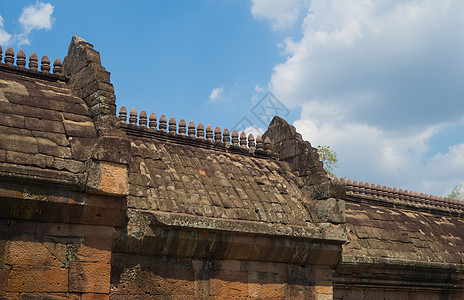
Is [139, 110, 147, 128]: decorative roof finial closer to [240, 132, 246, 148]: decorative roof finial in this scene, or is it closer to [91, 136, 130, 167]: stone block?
Result: [240, 132, 246, 148]: decorative roof finial

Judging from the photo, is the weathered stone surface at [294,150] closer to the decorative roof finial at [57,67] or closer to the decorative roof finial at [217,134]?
the decorative roof finial at [217,134]

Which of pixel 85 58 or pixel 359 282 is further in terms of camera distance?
pixel 359 282

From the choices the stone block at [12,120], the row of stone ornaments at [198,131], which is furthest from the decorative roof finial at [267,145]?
the stone block at [12,120]

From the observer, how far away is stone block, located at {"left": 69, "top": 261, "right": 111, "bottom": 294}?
775 cm

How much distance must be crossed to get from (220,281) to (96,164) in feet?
10.1

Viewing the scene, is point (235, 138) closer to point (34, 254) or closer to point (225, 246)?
point (225, 246)

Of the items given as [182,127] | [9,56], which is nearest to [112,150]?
[9,56]

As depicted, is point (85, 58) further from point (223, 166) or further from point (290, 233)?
point (290, 233)

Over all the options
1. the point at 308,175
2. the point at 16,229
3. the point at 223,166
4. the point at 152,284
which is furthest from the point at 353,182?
the point at 16,229

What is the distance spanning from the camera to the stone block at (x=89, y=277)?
25.4 feet

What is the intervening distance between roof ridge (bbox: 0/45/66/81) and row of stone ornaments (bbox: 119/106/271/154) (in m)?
1.48

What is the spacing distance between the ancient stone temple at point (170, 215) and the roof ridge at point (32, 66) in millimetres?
22

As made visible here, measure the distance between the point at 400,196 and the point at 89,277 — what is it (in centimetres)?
1003

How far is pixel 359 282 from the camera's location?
11914mm
